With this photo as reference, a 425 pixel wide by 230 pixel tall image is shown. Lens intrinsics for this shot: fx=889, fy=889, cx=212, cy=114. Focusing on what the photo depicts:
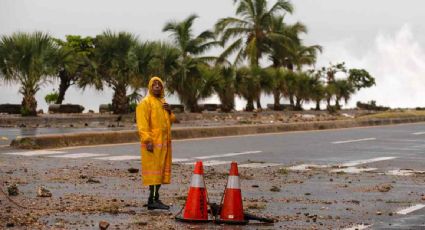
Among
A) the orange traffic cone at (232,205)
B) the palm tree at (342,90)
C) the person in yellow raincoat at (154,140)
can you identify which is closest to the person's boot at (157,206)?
the person in yellow raincoat at (154,140)

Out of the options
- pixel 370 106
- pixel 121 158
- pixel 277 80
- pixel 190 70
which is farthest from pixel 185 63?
pixel 370 106

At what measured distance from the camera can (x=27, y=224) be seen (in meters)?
8.76

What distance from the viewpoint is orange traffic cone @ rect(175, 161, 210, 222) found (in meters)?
9.22

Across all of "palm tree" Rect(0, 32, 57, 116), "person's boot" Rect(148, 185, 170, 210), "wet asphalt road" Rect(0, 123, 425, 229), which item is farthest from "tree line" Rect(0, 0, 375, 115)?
"person's boot" Rect(148, 185, 170, 210)

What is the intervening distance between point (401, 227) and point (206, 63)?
5370 cm

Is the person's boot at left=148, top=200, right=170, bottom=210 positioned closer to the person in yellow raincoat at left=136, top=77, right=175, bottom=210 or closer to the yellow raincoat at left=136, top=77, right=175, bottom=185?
the person in yellow raincoat at left=136, top=77, right=175, bottom=210

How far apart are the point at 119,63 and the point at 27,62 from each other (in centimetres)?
587

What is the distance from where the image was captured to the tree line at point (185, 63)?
141 feet

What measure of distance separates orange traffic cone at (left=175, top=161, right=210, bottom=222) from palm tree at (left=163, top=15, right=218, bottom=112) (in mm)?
41373

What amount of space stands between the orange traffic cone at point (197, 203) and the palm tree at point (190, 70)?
1629 inches

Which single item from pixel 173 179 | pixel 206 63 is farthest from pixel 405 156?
pixel 206 63

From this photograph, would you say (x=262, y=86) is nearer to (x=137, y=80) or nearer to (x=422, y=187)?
(x=137, y=80)

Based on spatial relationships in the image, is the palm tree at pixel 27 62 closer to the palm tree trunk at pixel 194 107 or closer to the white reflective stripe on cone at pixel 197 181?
the palm tree trunk at pixel 194 107

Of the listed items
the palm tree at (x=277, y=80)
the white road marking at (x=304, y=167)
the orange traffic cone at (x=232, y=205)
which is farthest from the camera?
the palm tree at (x=277, y=80)
